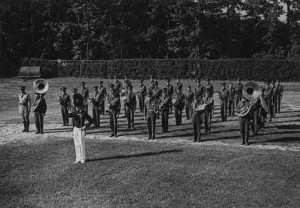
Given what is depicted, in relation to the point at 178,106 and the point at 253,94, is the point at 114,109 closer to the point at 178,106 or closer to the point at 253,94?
the point at 178,106

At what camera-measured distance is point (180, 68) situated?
4816 cm

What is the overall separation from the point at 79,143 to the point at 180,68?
3374 cm

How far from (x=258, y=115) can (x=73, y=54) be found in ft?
132

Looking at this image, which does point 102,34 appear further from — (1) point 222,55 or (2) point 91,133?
(2) point 91,133

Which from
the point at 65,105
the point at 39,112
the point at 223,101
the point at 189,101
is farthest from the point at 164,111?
the point at 39,112

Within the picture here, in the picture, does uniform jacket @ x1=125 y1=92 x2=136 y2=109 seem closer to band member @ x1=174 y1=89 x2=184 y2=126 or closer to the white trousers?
band member @ x1=174 y1=89 x2=184 y2=126

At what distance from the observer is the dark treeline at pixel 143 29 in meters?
55.5

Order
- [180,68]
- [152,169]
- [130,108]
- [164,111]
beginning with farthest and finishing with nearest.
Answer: [180,68]
[130,108]
[164,111]
[152,169]

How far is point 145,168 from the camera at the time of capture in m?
14.7

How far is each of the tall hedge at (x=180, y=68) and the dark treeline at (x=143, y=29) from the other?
5.89 m

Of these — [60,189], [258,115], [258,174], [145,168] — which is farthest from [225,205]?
[258,115]

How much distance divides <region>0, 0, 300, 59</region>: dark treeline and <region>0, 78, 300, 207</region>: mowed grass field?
115 feet

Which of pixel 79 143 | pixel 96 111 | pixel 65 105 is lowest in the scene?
pixel 79 143

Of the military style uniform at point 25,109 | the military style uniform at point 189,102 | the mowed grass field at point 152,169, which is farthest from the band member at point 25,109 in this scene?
the military style uniform at point 189,102
